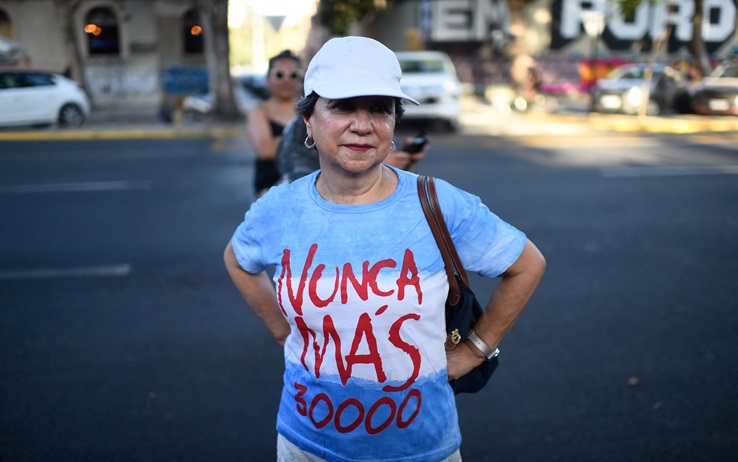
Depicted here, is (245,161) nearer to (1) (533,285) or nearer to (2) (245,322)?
(2) (245,322)

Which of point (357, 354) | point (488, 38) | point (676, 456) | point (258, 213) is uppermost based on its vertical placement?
point (488, 38)

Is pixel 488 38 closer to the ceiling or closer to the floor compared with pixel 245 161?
closer to the ceiling

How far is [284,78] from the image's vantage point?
471cm

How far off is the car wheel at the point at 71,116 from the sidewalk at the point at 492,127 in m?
0.23

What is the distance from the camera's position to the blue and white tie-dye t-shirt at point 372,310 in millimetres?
1877

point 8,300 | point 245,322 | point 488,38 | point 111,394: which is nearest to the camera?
point 111,394

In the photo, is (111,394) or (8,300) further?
(8,300)

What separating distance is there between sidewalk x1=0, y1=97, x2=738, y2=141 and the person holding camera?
51.0 ft

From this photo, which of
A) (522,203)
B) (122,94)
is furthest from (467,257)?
(122,94)

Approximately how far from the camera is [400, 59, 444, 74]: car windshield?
17.7m

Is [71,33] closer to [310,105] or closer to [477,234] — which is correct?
[310,105]

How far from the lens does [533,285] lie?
2061 mm

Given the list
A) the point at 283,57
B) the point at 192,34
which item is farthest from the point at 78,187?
the point at 192,34

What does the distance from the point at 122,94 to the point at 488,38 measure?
15.0 meters
